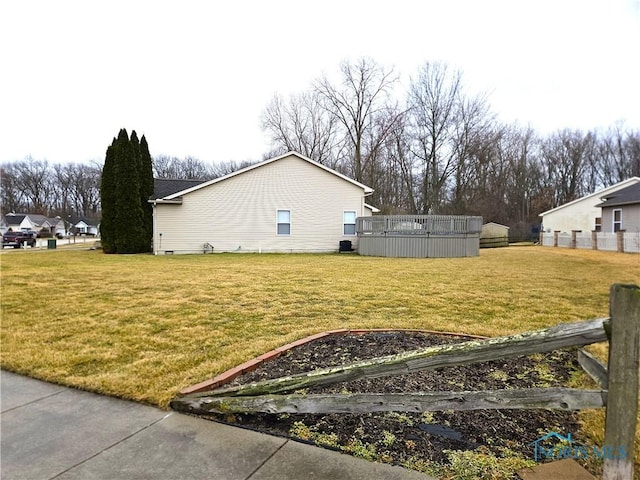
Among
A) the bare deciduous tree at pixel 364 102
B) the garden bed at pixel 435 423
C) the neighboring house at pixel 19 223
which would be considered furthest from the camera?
the neighboring house at pixel 19 223

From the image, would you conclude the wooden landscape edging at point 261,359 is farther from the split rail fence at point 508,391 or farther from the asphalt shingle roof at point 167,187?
the asphalt shingle roof at point 167,187

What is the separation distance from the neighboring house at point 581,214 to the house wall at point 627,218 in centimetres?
389

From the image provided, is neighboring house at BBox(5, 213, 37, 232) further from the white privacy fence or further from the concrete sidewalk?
the white privacy fence

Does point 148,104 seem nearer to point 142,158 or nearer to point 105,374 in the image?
point 142,158

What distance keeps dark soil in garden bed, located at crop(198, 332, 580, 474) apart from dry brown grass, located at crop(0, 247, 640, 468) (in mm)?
425

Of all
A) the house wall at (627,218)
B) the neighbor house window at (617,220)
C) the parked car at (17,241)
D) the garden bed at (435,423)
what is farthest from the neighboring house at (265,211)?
the parked car at (17,241)

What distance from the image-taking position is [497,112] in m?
29.8

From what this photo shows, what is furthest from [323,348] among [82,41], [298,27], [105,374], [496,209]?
[496,209]

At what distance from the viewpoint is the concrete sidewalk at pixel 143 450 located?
2.02 m

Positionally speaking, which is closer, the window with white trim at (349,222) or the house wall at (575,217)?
the window with white trim at (349,222)

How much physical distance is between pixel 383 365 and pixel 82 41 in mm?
9392

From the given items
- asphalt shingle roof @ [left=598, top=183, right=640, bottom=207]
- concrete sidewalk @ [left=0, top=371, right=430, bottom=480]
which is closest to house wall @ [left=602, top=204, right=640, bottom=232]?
asphalt shingle roof @ [left=598, top=183, right=640, bottom=207]

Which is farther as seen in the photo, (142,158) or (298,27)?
(142,158)

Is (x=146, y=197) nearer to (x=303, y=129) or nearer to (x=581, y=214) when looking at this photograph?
(x=303, y=129)
